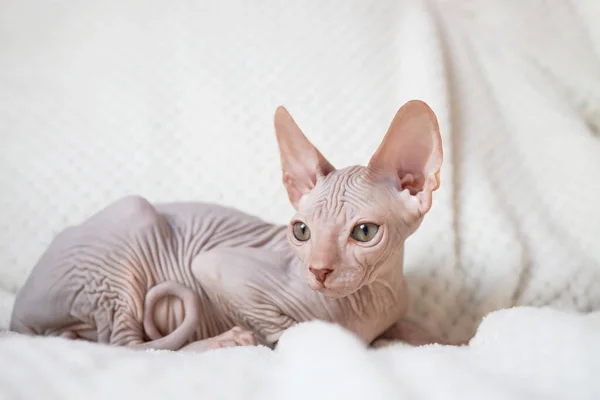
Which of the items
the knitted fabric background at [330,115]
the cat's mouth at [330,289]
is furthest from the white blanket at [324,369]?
the knitted fabric background at [330,115]

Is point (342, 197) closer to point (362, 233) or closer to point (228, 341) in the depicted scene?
point (362, 233)

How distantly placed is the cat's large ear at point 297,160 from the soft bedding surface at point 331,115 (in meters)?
0.25

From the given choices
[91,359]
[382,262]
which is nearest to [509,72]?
[382,262]

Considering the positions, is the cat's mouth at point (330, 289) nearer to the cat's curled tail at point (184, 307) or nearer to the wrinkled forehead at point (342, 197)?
the wrinkled forehead at point (342, 197)

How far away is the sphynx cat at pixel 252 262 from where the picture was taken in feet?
2.18

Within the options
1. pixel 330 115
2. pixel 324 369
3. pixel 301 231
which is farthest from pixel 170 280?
pixel 330 115

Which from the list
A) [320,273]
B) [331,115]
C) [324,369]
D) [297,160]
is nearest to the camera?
[324,369]

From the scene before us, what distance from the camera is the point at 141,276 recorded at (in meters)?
0.80

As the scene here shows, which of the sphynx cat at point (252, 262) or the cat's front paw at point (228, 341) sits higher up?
the sphynx cat at point (252, 262)

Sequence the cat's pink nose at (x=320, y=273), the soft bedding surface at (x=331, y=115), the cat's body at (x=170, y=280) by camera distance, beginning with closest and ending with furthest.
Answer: the cat's pink nose at (x=320, y=273) → the cat's body at (x=170, y=280) → the soft bedding surface at (x=331, y=115)

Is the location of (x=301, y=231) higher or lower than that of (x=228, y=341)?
higher

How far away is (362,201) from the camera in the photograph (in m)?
0.66

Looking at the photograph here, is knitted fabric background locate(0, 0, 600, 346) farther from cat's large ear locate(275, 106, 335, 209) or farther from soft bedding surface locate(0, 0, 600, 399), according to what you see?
cat's large ear locate(275, 106, 335, 209)

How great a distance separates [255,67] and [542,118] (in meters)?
0.52
